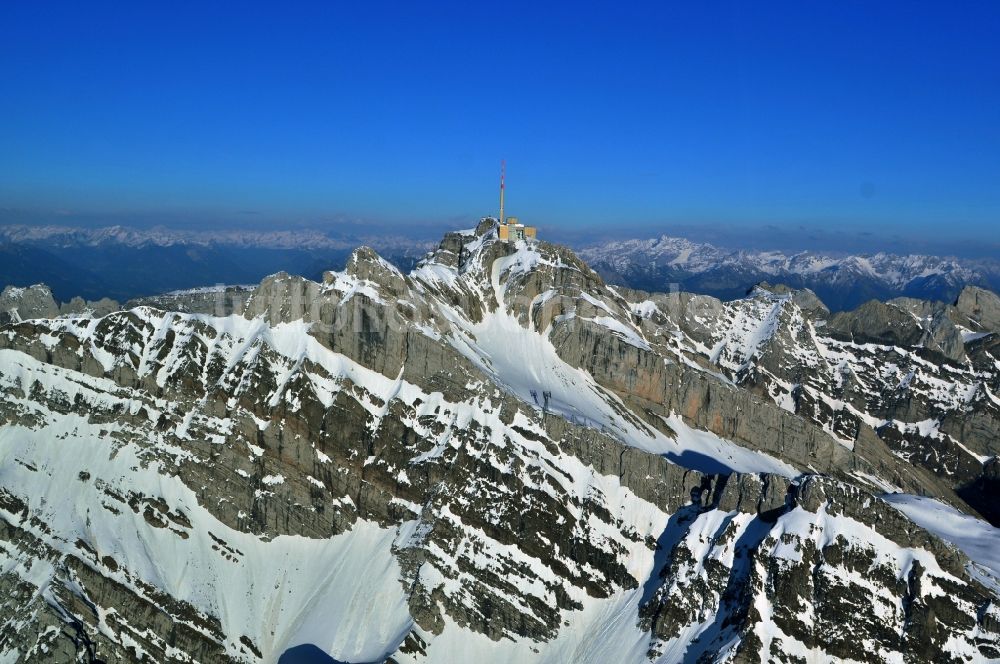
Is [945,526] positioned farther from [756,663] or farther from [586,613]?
[586,613]

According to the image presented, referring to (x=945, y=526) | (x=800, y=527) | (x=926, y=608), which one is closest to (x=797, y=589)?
(x=800, y=527)

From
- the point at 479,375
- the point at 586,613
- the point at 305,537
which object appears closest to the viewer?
the point at 586,613

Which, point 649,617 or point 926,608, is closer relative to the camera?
point 926,608

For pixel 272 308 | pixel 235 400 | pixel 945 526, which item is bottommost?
pixel 945 526

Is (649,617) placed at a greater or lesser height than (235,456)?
lesser

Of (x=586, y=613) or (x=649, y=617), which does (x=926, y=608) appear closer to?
(x=649, y=617)

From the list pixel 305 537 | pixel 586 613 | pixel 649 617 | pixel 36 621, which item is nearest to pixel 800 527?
pixel 649 617

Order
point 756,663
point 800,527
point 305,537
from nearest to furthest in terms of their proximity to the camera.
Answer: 1. point 756,663
2. point 800,527
3. point 305,537
